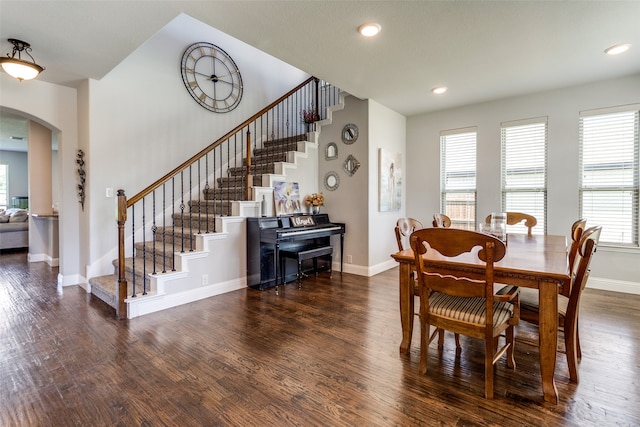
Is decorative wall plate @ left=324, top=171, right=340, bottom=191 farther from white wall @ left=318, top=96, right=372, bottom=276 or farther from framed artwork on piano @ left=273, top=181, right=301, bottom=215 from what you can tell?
framed artwork on piano @ left=273, top=181, right=301, bottom=215

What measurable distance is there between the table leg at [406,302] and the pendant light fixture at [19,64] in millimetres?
3998

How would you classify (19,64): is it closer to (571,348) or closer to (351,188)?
(351,188)

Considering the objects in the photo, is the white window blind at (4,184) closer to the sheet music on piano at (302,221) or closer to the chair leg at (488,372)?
the sheet music on piano at (302,221)

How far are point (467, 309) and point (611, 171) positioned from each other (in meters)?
3.72

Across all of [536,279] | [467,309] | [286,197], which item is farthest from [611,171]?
[286,197]

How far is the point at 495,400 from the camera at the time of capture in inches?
71.5

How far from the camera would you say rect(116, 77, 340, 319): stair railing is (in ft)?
11.4

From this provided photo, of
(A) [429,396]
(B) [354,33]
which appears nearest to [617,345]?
(A) [429,396]

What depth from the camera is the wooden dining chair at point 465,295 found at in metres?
1.71

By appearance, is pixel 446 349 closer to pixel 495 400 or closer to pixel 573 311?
pixel 495 400

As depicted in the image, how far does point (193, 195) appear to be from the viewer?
4965 millimetres

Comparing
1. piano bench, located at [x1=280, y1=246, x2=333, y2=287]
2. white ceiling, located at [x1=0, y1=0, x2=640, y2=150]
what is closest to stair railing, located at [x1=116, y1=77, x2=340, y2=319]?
piano bench, located at [x1=280, y1=246, x2=333, y2=287]

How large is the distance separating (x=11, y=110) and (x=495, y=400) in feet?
19.1

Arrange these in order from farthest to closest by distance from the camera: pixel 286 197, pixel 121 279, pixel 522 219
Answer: pixel 286 197 < pixel 522 219 < pixel 121 279
